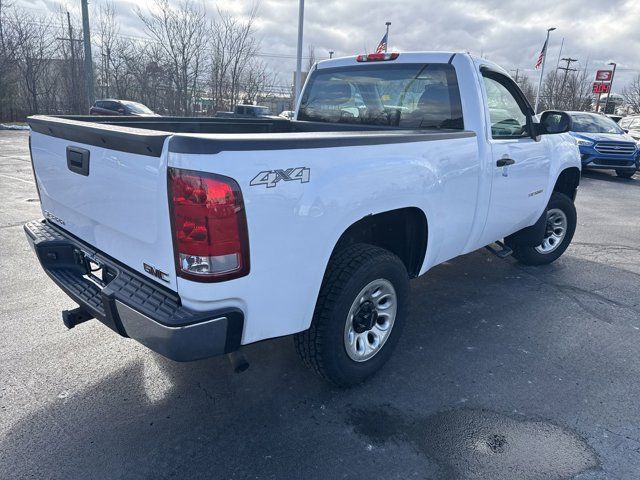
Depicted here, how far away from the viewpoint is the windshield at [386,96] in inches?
149

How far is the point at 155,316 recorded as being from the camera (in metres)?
2.10

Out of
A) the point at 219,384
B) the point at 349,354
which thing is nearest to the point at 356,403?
the point at 349,354

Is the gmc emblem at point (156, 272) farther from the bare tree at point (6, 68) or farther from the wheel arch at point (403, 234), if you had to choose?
the bare tree at point (6, 68)

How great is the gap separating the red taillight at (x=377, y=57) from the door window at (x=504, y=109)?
2.65ft

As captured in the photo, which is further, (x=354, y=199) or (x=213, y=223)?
(x=354, y=199)

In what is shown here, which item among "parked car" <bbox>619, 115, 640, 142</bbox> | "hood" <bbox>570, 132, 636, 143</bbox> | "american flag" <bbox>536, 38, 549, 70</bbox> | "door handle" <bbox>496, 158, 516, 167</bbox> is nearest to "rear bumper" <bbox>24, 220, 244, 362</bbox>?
"door handle" <bbox>496, 158, 516, 167</bbox>

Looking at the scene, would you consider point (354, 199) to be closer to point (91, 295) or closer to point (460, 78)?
point (91, 295)

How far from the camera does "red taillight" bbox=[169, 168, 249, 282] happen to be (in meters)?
1.95

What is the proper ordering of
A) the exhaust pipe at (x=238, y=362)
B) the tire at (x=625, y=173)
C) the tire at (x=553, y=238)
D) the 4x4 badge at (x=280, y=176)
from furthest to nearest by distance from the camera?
1. the tire at (x=625, y=173)
2. the tire at (x=553, y=238)
3. the exhaust pipe at (x=238, y=362)
4. the 4x4 badge at (x=280, y=176)

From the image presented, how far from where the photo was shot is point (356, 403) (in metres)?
2.89

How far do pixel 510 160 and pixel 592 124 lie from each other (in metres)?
13.2

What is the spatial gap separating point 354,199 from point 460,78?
182cm

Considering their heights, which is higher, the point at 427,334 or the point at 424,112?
the point at 424,112

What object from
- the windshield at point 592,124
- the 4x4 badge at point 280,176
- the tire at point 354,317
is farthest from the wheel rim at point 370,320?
the windshield at point 592,124
